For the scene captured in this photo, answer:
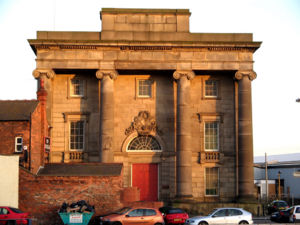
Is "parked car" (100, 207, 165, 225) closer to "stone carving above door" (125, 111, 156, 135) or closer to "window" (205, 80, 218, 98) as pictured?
"stone carving above door" (125, 111, 156, 135)

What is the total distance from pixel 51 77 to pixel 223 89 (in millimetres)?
14107

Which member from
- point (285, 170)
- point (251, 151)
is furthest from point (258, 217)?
point (285, 170)

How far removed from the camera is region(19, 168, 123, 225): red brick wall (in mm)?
29484

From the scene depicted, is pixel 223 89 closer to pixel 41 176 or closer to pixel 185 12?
pixel 185 12

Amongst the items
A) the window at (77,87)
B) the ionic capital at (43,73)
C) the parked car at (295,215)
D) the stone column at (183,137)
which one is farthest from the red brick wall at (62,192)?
the window at (77,87)

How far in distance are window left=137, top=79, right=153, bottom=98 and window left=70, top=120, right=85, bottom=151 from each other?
547 cm

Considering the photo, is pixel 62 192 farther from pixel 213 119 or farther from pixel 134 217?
pixel 213 119

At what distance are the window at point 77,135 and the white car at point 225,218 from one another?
13879 millimetres

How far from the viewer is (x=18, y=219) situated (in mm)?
25609

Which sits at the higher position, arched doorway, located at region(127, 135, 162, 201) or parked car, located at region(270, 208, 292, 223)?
arched doorway, located at region(127, 135, 162, 201)

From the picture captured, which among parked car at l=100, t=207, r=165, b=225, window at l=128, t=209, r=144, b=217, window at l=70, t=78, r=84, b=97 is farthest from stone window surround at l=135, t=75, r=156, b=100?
window at l=128, t=209, r=144, b=217

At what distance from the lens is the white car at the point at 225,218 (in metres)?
28.2

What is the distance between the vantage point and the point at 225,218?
2852cm

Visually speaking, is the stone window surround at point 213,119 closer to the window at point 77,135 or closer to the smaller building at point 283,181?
the window at point 77,135
